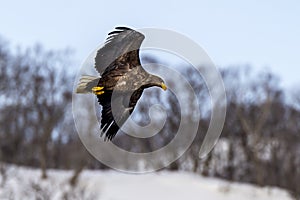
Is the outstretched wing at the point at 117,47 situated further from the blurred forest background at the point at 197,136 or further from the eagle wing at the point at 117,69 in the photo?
the blurred forest background at the point at 197,136

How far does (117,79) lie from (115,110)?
0.39m

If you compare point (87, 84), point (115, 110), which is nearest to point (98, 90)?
point (87, 84)

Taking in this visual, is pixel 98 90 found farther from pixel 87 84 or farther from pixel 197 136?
pixel 197 136

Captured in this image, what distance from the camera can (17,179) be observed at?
25609 mm

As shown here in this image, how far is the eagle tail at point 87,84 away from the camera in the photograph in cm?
465

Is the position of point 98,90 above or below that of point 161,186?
above

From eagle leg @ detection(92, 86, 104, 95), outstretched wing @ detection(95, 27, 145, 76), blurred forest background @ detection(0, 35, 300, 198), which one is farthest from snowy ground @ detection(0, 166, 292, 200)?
eagle leg @ detection(92, 86, 104, 95)

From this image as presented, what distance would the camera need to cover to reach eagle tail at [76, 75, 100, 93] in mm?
4645

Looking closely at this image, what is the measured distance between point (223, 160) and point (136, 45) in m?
35.4

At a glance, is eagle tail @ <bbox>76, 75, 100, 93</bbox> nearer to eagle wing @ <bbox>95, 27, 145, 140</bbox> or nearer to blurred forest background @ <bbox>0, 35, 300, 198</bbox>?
eagle wing @ <bbox>95, 27, 145, 140</bbox>

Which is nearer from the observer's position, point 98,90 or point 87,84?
point 98,90

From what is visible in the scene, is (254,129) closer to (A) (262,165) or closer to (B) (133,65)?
(A) (262,165)

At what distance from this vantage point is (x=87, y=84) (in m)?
4.72

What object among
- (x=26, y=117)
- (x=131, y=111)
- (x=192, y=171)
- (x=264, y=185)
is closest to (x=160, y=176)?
(x=192, y=171)
